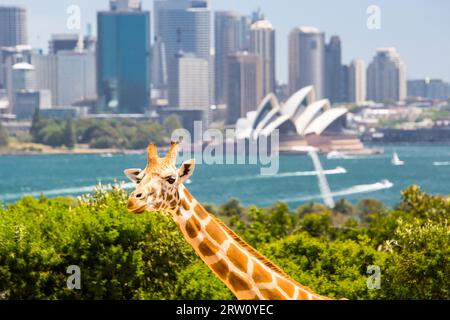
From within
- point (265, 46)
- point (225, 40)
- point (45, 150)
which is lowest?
point (45, 150)

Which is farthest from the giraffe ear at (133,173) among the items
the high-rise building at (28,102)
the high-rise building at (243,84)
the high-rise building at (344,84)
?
the high-rise building at (28,102)

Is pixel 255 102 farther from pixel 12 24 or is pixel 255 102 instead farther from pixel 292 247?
pixel 292 247

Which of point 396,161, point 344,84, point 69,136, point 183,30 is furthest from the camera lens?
point 183,30

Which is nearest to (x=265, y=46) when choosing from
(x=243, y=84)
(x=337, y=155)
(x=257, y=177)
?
(x=243, y=84)

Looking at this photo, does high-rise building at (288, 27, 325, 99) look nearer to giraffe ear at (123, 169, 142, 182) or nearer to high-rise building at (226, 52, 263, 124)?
high-rise building at (226, 52, 263, 124)

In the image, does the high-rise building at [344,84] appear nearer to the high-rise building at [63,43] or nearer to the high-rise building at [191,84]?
the high-rise building at [191,84]

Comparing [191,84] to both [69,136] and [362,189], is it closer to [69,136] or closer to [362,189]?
[69,136]

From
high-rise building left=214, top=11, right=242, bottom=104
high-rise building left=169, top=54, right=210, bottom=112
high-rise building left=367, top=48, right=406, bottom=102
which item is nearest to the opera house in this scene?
high-rise building left=169, top=54, right=210, bottom=112
